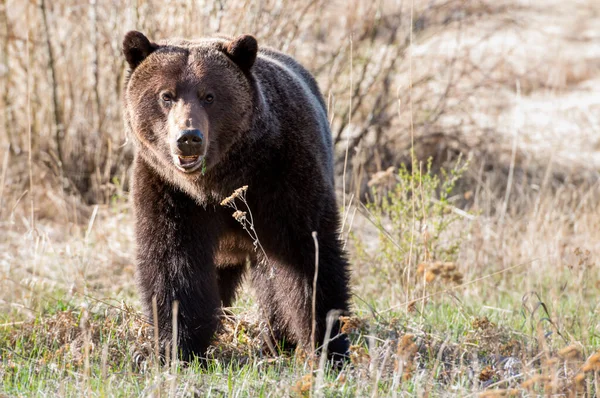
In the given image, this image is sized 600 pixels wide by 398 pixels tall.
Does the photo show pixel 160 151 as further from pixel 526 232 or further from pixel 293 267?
pixel 526 232

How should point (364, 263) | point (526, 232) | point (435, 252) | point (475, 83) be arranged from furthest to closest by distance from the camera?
point (475, 83)
point (526, 232)
point (364, 263)
point (435, 252)

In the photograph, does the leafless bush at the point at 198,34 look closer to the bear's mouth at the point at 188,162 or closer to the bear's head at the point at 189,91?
the bear's head at the point at 189,91

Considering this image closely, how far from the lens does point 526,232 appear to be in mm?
8883

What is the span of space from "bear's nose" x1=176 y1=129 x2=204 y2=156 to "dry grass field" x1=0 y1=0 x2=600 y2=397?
3.65 ft

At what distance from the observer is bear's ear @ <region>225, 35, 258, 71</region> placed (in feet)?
16.4

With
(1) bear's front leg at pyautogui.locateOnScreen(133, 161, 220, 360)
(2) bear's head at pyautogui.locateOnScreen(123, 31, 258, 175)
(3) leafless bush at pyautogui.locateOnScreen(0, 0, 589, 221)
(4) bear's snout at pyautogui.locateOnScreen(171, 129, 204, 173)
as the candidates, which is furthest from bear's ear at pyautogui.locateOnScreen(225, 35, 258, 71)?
(3) leafless bush at pyautogui.locateOnScreen(0, 0, 589, 221)

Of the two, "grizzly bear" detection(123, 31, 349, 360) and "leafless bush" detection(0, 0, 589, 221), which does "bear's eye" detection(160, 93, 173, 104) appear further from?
"leafless bush" detection(0, 0, 589, 221)

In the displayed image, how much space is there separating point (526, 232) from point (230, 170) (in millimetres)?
4737

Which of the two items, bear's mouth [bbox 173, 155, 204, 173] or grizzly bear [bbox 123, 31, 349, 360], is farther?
grizzly bear [bbox 123, 31, 349, 360]

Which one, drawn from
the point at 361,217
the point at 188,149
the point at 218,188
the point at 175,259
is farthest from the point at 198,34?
the point at 188,149

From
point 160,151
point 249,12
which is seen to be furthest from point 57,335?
point 249,12

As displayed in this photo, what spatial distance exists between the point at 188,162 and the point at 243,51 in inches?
32.4

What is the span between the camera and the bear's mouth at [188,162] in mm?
4656

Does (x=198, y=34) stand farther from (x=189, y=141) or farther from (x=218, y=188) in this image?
(x=189, y=141)
